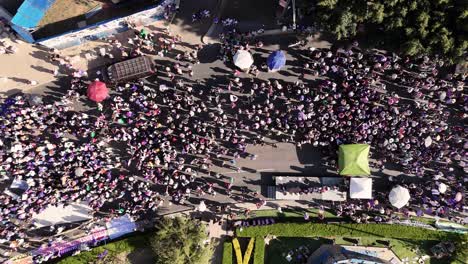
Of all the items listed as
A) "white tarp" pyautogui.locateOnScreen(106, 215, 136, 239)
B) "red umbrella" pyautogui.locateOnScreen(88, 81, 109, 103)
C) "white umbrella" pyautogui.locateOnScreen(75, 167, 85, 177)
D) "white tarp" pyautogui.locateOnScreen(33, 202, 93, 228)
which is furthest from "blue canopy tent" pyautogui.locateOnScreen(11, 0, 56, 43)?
"white tarp" pyautogui.locateOnScreen(106, 215, 136, 239)

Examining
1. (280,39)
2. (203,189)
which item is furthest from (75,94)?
(280,39)

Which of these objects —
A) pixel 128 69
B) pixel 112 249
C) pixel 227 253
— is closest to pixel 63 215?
pixel 112 249

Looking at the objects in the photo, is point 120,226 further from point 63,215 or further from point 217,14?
point 217,14

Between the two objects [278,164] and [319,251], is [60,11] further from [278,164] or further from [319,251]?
[319,251]

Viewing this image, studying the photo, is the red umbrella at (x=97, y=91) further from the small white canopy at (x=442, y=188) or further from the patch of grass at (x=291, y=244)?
the small white canopy at (x=442, y=188)

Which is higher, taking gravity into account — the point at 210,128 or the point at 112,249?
the point at 210,128

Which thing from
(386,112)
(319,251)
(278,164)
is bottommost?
(319,251)
